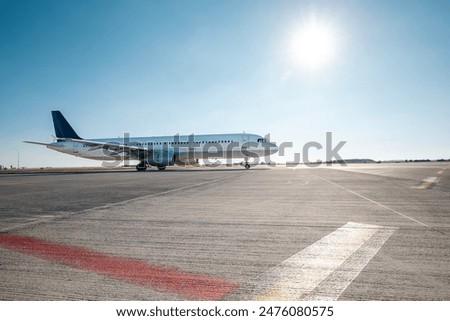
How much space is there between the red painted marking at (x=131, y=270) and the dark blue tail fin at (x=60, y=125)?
48.2m

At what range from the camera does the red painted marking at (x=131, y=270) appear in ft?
9.75

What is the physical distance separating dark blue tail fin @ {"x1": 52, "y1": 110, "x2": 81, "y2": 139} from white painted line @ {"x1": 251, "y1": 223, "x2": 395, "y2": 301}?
5036 cm

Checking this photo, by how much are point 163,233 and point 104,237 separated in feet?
3.14

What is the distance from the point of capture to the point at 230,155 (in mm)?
38812

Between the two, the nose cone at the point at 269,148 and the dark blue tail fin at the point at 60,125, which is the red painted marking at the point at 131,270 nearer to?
the nose cone at the point at 269,148

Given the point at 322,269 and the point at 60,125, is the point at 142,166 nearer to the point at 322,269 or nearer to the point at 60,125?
the point at 60,125

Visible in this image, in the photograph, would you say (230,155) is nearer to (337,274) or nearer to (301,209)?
(301,209)

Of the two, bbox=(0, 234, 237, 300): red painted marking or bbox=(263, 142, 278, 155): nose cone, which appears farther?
bbox=(263, 142, 278, 155): nose cone

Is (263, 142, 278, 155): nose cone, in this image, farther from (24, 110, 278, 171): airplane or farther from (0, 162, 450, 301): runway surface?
(0, 162, 450, 301): runway surface

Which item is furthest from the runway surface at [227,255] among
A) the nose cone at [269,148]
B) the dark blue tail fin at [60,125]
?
the dark blue tail fin at [60,125]

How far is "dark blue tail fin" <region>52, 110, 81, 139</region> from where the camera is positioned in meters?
47.7

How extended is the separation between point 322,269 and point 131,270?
2.15 meters

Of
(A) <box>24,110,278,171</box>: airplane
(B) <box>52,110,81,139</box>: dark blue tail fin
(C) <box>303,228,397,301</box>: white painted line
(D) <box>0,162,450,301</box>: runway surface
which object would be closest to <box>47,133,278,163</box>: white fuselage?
(A) <box>24,110,278,171</box>: airplane

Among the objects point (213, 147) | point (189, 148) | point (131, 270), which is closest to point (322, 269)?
point (131, 270)
